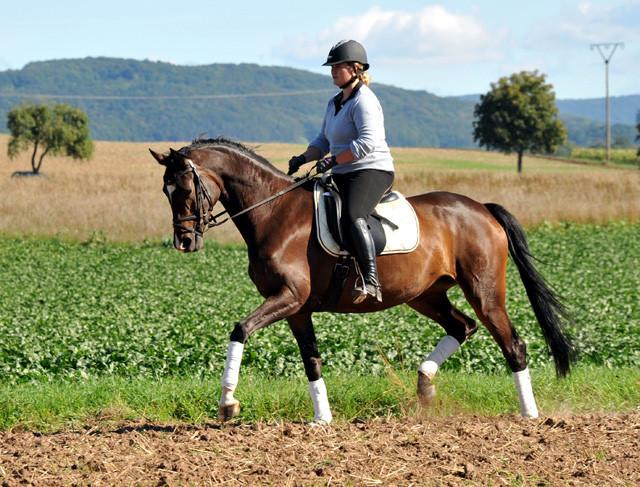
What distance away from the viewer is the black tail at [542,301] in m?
7.32

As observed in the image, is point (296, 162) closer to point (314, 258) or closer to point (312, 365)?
point (314, 258)

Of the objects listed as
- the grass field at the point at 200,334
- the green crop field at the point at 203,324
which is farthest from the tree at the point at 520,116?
the green crop field at the point at 203,324

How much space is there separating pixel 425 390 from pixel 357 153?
2.51 m

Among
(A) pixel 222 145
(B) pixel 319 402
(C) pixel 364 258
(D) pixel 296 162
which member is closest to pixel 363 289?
(C) pixel 364 258

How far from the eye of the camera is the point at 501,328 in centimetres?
684

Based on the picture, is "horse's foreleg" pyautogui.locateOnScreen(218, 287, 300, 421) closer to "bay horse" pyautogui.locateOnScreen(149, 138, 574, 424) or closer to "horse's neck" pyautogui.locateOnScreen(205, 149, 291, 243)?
"bay horse" pyautogui.locateOnScreen(149, 138, 574, 424)

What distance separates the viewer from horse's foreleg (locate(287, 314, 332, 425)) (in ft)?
20.6

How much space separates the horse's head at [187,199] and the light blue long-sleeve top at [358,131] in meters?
1.21

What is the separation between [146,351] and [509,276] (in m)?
12.4

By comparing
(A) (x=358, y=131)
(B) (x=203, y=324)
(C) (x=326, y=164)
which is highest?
(A) (x=358, y=131)

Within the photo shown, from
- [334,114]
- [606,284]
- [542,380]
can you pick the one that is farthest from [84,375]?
[606,284]

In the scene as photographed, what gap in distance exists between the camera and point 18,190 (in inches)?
1364

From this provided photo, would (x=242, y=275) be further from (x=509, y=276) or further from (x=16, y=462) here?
(x=16, y=462)

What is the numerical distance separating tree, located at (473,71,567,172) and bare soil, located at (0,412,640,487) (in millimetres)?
73365
